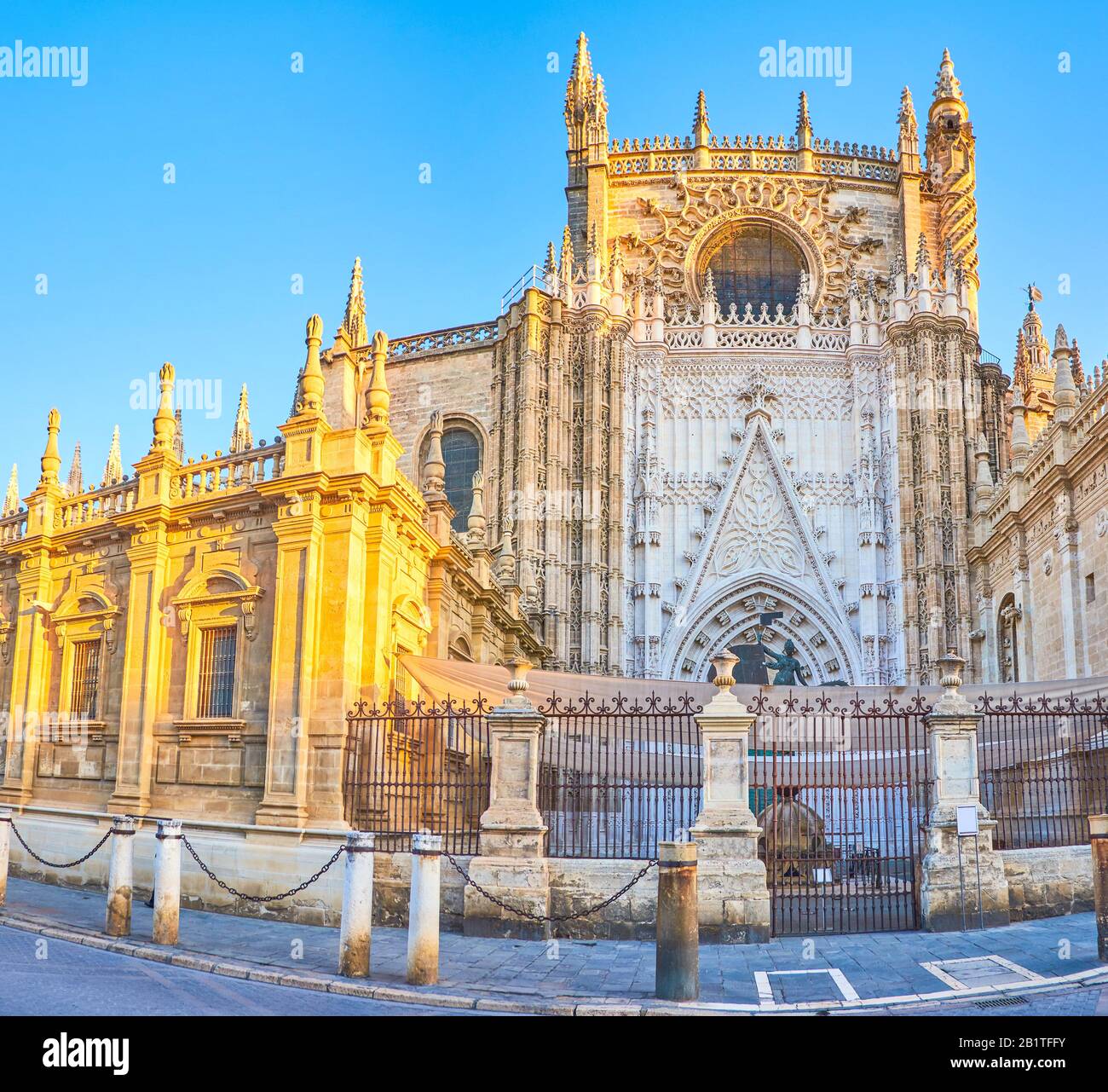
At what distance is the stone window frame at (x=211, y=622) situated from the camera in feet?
45.9

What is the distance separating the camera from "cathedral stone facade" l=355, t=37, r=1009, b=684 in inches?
1159

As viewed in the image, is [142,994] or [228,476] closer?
[142,994]

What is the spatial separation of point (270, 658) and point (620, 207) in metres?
25.7

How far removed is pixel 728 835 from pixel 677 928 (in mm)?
3171

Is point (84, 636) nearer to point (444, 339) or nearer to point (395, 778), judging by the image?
point (395, 778)

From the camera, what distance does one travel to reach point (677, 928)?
27.5ft

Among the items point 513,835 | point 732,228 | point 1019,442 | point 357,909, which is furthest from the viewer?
point 732,228

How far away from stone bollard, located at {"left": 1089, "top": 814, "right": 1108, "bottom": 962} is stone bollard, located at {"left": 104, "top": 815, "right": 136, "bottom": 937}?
349 inches

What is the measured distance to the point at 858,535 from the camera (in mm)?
30375

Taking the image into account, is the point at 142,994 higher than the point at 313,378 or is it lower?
lower

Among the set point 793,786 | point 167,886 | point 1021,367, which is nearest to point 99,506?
point 167,886

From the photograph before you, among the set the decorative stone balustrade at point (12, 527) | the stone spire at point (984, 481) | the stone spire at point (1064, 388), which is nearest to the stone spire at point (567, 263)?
the stone spire at point (984, 481)
